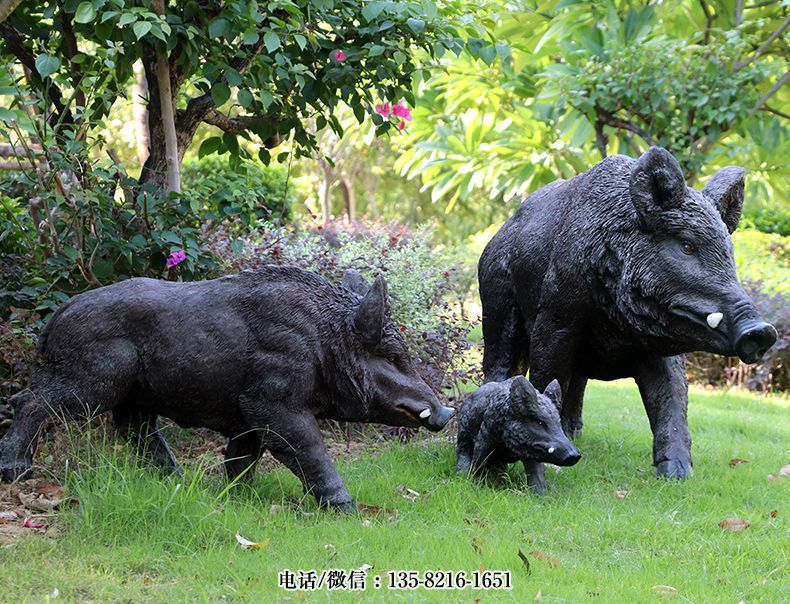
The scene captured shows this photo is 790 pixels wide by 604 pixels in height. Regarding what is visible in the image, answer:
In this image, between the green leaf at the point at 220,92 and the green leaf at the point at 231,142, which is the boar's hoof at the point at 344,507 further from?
the green leaf at the point at 231,142

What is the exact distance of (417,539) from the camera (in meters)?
4.87

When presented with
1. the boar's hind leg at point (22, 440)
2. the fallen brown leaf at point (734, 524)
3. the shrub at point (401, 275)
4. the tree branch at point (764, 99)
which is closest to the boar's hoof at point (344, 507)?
the boar's hind leg at point (22, 440)

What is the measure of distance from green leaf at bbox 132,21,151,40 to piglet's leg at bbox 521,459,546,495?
342cm

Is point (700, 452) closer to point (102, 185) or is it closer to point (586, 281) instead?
point (586, 281)

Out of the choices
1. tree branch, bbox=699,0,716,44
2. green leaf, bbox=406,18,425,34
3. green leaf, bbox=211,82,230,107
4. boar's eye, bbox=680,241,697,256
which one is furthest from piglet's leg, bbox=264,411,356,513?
tree branch, bbox=699,0,716,44

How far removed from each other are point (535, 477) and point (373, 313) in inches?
61.9

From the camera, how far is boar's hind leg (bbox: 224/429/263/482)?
18.4 ft

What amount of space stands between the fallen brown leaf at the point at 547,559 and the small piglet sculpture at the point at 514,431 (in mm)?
969

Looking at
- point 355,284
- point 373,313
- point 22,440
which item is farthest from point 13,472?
point 355,284

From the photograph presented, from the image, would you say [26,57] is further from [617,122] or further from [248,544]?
[617,122]

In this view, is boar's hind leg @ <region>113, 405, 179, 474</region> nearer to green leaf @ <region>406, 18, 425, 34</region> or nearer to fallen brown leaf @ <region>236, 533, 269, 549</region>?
fallen brown leaf @ <region>236, 533, 269, 549</region>

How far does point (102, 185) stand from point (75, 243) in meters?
0.51

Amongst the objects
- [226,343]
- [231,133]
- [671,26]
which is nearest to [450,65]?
[671,26]

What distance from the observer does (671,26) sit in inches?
651
